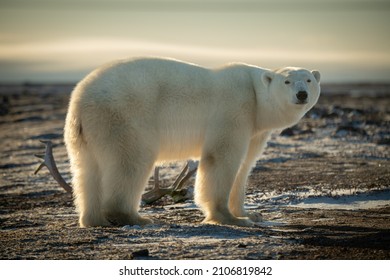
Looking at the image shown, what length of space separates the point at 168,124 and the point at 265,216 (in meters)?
1.61

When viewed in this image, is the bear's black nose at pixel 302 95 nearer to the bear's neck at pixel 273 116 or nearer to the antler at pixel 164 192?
the bear's neck at pixel 273 116

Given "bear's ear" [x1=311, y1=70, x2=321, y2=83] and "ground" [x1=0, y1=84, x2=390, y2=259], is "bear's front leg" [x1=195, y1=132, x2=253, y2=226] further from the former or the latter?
"bear's ear" [x1=311, y1=70, x2=321, y2=83]

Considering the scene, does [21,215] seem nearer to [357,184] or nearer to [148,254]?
[148,254]

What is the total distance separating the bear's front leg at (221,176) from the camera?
7.11 m

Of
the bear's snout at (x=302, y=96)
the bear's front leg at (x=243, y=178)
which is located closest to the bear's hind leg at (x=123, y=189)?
the bear's front leg at (x=243, y=178)

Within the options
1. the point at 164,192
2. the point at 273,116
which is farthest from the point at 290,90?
the point at 164,192

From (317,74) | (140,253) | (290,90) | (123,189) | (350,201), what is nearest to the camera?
(140,253)

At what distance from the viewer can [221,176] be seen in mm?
7102

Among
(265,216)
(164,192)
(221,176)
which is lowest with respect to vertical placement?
(265,216)

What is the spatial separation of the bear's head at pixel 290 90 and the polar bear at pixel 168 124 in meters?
0.01

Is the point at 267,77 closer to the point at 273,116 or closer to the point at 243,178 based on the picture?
the point at 273,116

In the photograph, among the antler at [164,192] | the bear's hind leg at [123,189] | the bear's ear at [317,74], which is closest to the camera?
the bear's hind leg at [123,189]
